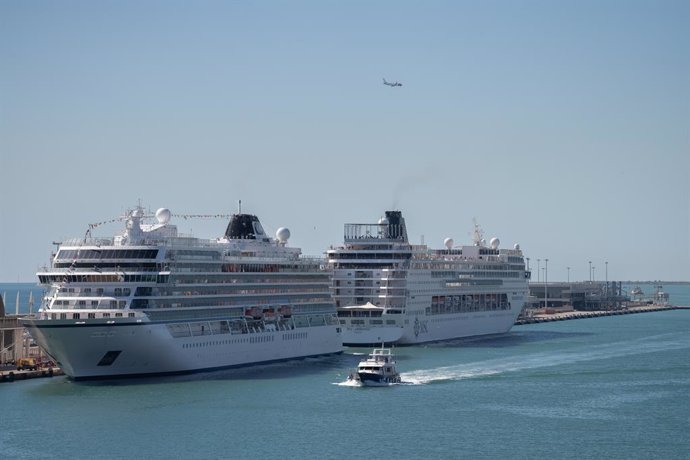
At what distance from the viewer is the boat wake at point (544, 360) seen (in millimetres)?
83938

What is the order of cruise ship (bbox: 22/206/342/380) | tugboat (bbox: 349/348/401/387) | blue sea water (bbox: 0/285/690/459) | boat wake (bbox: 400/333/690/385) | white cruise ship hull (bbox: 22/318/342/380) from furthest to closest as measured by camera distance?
boat wake (bbox: 400/333/690/385)
tugboat (bbox: 349/348/401/387)
cruise ship (bbox: 22/206/342/380)
white cruise ship hull (bbox: 22/318/342/380)
blue sea water (bbox: 0/285/690/459)

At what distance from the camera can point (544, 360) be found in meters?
96.7

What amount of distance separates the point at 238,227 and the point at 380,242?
20923mm

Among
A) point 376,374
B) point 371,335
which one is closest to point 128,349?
point 376,374

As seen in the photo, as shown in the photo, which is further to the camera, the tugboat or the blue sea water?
the tugboat

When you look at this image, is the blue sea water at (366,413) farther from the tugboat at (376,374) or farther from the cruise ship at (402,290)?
the cruise ship at (402,290)

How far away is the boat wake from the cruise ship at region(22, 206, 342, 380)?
11.6 m

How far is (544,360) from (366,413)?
3268cm

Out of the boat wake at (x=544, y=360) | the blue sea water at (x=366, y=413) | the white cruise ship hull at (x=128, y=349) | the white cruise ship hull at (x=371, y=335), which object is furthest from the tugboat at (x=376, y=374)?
the white cruise ship hull at (x=371, y=335)

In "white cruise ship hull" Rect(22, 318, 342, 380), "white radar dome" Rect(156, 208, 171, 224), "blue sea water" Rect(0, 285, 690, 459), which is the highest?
"white radar dome" Rect(156, 208, 171, 224)

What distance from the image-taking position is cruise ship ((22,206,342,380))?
246 ft

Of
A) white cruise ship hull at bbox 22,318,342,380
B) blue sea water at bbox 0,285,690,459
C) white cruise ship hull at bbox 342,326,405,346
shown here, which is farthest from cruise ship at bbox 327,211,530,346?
white cruise ship hull at bbox 22,318,342,380

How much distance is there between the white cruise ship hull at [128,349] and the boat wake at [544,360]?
41.3 feet

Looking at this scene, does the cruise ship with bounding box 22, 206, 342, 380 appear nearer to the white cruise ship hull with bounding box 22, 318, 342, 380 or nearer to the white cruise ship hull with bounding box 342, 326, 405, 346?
the white cruise ship hull with bounding box 22, 318, 342, 380
